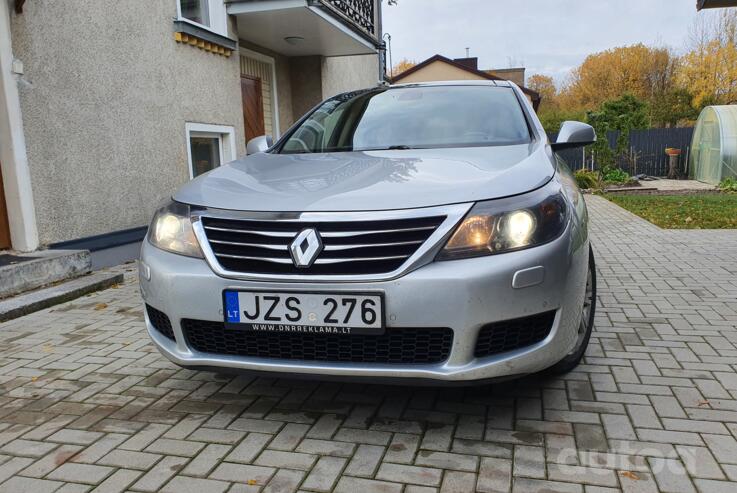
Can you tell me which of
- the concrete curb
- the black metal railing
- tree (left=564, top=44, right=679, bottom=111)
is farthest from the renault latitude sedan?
tree (left=564, top=44, right=679, bottom=111)

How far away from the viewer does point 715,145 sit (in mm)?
17359

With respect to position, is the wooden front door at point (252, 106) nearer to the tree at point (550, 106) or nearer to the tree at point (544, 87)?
the tree at point (550, 106)

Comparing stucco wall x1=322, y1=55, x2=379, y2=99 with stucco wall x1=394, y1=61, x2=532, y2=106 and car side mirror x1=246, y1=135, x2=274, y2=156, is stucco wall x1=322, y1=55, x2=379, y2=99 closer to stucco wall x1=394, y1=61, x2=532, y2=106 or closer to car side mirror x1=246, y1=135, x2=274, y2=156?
car side mirror x1=246, y1=135, x2=274, y2=156

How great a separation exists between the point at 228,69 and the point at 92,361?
591 centimetres

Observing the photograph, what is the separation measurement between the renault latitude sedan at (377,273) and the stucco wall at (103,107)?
334 cm

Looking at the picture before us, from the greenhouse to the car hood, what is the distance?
639 inches

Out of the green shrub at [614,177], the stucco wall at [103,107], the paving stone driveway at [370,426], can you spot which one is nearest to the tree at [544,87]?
the green shrub at [614,177]

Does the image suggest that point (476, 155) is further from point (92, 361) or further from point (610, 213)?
point (610, 213)

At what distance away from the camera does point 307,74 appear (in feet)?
39.6

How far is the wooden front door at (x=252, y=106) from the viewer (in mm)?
10320

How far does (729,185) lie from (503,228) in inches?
644

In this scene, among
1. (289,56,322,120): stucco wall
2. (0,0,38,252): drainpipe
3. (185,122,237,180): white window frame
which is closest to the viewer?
(0,0,38,252): drainpipe

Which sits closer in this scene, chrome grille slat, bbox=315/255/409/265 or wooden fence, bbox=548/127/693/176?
chrome grille slat, bbox=315/255/409/265

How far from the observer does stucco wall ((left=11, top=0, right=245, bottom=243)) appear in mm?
5311
